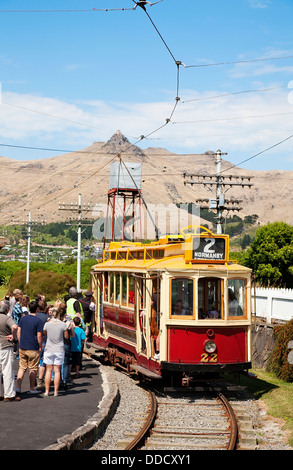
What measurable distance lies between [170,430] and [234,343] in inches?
128

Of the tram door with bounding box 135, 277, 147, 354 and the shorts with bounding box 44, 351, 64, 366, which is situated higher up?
the tram door with bounding box 135, 277, 147, 354

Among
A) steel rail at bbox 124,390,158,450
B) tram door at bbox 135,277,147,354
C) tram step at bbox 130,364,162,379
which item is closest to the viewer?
steel rail at bbox 124,390,158,450

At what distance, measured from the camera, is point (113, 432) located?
9484 millimetres

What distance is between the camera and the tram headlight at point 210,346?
12.4m

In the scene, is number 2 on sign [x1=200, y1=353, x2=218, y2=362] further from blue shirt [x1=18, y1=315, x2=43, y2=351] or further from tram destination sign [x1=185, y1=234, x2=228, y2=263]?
blue shirt [x1=18, y1=315, x2=43, y2=351]

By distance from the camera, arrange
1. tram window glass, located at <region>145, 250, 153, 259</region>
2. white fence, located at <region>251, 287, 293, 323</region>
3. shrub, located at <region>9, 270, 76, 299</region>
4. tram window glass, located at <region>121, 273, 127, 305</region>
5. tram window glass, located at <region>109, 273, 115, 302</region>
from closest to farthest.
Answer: tram window glass, located at <region>145, 250, 153, 259</region>
tram window glass, located at <region>121, 273, 127, 305</region>
tram window glass, located at <region>109, 273, 115, 302</region>
white fence, located at <region>251, 287, 293, 323</region>
shrub, located at <region>9, 270, 76, 299</region>

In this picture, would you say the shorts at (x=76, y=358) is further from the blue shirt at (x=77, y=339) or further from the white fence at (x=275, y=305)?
the white fence at (x=275, y=305)

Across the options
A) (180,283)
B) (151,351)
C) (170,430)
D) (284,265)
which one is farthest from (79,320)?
(284,265)

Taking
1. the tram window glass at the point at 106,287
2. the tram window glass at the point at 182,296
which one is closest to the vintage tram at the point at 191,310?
the tram window glass at the point at 182,296

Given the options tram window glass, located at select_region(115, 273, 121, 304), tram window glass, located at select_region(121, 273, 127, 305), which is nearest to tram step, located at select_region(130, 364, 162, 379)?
tram window glass, located at select_region(121, 273, 127, 305)

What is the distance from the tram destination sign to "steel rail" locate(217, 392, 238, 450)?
9.63 feet

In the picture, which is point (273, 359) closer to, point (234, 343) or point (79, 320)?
point (234, 343)

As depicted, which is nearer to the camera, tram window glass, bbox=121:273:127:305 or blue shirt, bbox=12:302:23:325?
blue shirt, bbox=12:302:23:325

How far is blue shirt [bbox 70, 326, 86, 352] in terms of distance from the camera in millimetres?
13703
